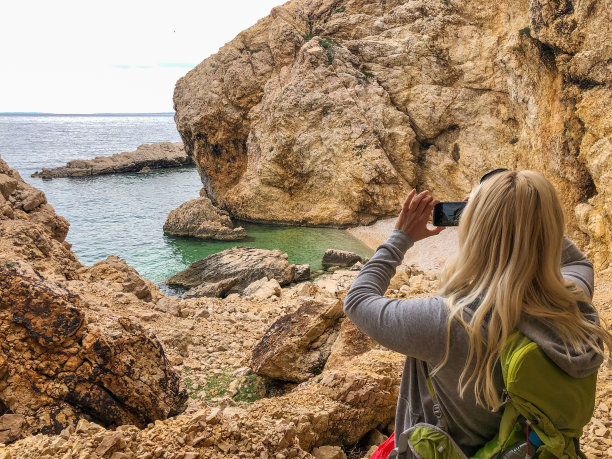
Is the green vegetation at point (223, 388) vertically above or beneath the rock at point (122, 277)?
beneath

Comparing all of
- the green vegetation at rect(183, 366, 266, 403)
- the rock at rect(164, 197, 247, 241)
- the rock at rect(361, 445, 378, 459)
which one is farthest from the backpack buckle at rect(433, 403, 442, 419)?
the rock at rect(164, 197, 247, 241)

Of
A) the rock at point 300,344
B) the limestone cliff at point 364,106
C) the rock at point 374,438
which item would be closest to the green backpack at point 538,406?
the rock at point 374,438

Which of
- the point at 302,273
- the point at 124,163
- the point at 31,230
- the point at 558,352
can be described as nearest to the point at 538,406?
the point at 558,352

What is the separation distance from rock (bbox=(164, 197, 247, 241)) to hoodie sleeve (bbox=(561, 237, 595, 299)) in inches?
940

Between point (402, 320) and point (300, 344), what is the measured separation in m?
4.91

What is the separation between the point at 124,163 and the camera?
56188mm

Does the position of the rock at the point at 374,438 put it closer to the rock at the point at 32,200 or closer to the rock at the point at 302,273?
the rock at the point at 32,200

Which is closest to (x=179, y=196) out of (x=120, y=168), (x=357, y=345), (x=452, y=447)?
(x=120, y=168)

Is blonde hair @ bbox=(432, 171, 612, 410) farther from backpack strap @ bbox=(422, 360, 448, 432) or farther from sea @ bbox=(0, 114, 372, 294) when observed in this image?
sea @ bbox=(0, 114, 372, 294)

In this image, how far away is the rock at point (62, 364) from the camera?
4.12 metres

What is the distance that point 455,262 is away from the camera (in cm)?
173

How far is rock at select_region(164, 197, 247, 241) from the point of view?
25.8m

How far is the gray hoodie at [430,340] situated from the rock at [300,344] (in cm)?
435

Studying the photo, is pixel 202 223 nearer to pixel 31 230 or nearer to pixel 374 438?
pixel 31 230
